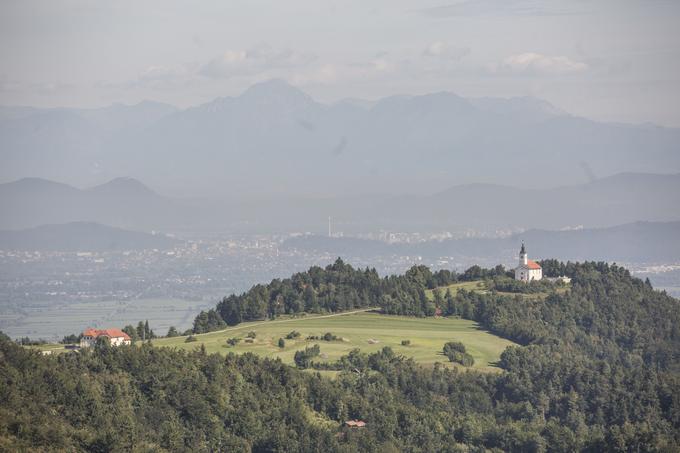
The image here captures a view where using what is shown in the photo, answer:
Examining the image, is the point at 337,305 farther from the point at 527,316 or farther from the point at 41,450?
the point at 41,450

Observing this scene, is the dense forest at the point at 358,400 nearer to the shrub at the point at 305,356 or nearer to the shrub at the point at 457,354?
the shrub at the point at 457,354

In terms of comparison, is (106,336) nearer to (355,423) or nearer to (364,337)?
(364,337)

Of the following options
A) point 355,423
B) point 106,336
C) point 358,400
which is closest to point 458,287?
point 106,336

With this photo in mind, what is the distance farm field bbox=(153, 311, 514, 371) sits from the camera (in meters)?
98.6

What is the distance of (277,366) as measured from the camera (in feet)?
285

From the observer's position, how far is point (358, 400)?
84.0 m

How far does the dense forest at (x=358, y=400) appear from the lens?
70.8m

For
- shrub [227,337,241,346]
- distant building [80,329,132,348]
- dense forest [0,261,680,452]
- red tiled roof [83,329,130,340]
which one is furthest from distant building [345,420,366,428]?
red tiled roof [83,329,130,340]

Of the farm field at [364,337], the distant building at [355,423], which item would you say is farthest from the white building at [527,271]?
the distant building at [355,423]

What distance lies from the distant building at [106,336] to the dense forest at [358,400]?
8078mm

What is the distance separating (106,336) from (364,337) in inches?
813

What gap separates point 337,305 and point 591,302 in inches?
895

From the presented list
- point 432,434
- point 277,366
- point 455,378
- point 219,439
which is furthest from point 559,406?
point 219,439

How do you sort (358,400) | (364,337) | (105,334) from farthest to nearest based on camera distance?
(364,337), (105,334), (358,400)
